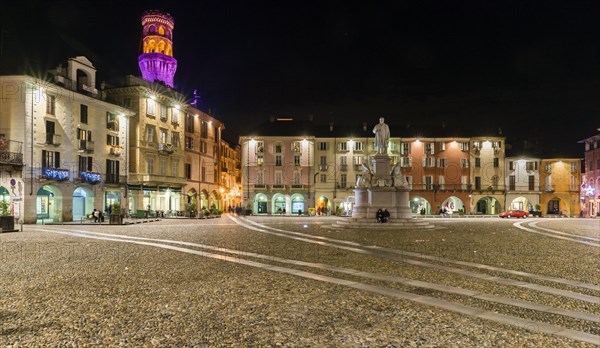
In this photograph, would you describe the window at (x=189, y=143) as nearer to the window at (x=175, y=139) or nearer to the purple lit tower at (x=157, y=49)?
the window at (x=175, y=139)

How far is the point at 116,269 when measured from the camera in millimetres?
11602

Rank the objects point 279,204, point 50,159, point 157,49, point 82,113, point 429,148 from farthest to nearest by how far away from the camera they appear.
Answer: point 429,148 < point 279,204 < point 157,49 < point 82,113 < point 50,159

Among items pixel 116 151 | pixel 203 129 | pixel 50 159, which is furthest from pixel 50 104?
pixel 203 129

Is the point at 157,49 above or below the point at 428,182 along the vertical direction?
above

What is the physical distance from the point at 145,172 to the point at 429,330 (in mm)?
47746

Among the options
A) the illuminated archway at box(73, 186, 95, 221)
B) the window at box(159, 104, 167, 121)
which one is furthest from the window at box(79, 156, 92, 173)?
the window at box(159, 104, 167, 121)

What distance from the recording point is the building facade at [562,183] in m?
72.8

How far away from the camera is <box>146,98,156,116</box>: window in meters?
50.8

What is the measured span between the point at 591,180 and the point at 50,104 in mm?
79188

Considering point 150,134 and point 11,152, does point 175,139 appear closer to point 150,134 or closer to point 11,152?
point 150,134

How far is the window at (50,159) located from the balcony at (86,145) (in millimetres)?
2582

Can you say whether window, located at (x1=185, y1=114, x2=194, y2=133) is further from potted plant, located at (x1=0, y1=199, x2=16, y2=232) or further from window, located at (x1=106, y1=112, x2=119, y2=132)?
potted plant, located at (x1=0, y1=199, x2=16, y2=232)

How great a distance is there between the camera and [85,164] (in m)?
42.2

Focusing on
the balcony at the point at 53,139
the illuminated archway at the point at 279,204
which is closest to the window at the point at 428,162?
the illuminated archway at the point at 279,204
